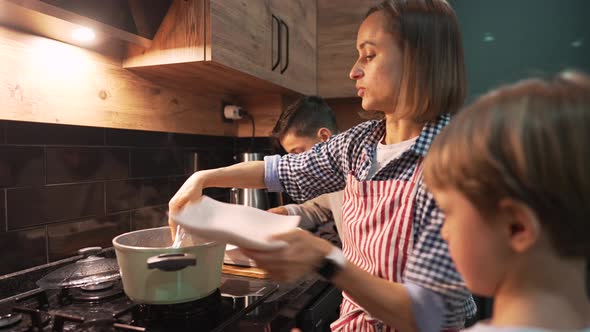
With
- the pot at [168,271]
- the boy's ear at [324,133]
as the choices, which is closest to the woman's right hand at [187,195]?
the pot at [168,271]

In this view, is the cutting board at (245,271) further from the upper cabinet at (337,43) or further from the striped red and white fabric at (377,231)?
the upper cabinet at (337,43)

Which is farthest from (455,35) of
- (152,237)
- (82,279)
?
(82,279)

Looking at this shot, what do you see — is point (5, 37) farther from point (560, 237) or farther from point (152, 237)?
point (560, 237)

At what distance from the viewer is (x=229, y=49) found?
3.84ft

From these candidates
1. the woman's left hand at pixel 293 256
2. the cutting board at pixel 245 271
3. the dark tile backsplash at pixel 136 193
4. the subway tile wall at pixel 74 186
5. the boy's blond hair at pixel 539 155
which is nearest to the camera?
the boy's blond hair at pixel 539 155

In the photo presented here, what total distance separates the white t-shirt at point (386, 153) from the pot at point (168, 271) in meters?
0.34

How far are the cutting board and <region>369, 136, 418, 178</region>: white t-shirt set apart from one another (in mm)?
414

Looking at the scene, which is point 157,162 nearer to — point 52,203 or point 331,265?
point 52,203

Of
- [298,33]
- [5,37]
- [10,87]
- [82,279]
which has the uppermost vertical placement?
[298,33]

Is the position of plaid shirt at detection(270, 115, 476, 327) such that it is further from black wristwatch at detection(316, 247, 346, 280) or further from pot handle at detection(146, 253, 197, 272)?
pot handle at detection(146, 253, 197, 272)

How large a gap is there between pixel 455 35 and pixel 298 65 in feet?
3.47

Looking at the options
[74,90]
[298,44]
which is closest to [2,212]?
[74,90]

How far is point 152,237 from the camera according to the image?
2.97 feet

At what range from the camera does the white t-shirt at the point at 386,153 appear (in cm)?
79
